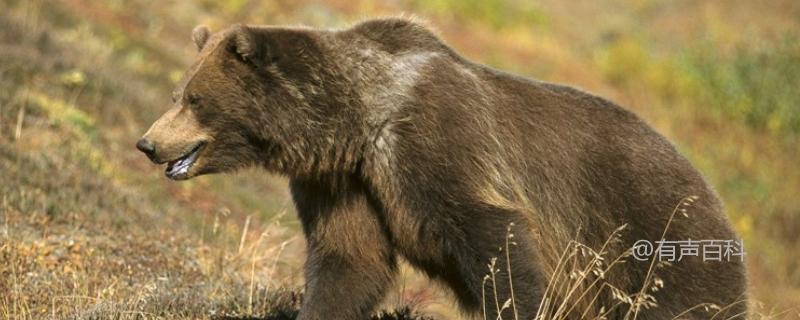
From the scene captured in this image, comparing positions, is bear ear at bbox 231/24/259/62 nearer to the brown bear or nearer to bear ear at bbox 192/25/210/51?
the brown bear

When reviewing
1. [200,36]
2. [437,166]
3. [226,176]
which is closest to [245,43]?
[200,36]

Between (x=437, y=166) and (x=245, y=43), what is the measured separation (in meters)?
1.07

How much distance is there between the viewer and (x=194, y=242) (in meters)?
8.16

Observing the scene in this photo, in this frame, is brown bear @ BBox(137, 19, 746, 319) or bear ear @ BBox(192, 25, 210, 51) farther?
bear ear @ BBox(192, 25, 210, 51)

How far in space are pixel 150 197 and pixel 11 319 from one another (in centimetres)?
480

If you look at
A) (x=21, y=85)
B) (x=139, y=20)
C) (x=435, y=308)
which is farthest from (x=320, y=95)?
(x=139, y=20)

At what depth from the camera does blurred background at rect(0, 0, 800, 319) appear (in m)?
6.66

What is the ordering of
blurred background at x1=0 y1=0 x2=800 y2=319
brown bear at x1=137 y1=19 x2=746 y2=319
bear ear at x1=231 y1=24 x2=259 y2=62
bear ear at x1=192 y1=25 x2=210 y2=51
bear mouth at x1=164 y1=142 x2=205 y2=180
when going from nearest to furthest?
brown bear at x1=137 y1=19 x2=746 y2=319
bear ear at x1=231 y1=24 x2=259 y2=62
bear mouth at x1=164 y1=142 x2=205 y2=180
bear ear at x1=192 y1=25 x2=210 y2=51
blurred background at x1=0 y1=0 x2=800 y2=319

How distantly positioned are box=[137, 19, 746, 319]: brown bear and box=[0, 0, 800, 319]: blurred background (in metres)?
0.90

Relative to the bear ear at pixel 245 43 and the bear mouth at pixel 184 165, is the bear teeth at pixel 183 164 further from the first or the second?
the bear ear at pixel 245 43

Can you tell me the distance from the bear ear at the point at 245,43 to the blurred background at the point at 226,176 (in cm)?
105

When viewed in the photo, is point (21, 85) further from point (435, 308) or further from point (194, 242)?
point (435, 308)

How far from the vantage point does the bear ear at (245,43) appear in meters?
5.11

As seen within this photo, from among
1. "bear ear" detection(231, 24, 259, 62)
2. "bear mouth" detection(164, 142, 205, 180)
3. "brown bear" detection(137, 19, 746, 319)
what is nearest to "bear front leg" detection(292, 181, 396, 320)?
"brown bear" detection(137, 19, 746, 319)
